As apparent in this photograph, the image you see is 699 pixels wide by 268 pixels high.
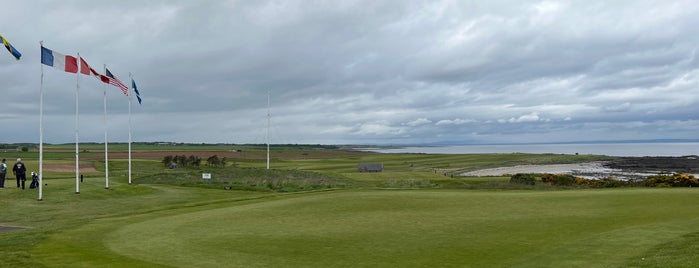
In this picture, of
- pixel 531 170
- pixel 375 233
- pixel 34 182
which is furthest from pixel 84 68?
pixel 531 170

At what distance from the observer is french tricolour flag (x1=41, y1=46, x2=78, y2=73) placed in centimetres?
2687

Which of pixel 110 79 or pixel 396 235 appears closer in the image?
pixel 396 235

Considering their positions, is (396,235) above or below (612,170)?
above

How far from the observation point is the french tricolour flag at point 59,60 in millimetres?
26869

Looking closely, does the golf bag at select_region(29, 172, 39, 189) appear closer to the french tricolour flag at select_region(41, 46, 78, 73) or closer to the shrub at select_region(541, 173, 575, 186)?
the french tricolour flag at select_region(41, 46, 78, 73)

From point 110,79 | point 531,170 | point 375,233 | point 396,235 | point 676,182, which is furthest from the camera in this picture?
point 531,170

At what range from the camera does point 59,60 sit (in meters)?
28.0

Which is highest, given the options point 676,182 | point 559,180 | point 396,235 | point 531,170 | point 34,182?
point 34,182

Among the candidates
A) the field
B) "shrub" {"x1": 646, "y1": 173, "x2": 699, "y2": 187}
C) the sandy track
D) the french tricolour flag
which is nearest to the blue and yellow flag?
the french tricolour flag

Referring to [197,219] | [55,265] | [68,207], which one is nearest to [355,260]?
[55,265]

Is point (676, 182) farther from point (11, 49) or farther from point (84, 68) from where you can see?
point (11, 49)

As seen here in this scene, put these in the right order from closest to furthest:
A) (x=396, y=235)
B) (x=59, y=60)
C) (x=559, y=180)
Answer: (x=396, y=235) < (x=59, y=60) < (x=559, y=180)

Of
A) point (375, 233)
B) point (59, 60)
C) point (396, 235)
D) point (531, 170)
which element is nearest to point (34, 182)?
point (59, 60)

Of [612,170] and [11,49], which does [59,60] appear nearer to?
[11,49]
